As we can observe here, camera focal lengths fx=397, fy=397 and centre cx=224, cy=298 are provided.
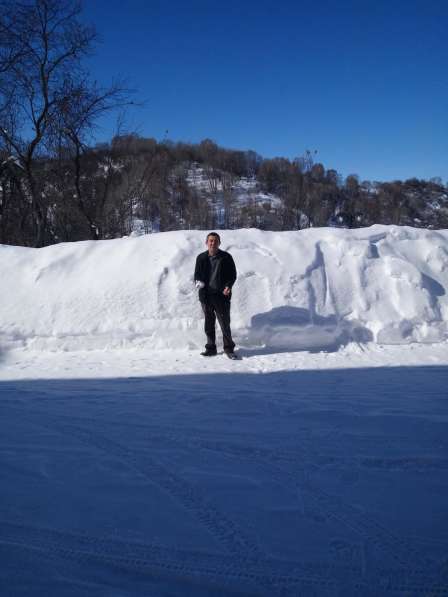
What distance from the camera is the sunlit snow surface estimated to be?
1627 mm

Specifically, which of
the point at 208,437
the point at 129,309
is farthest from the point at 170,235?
the point at 208,437

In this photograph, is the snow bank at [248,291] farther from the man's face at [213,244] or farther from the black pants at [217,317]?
the man's face at [213,244]

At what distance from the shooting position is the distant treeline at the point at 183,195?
478 inches

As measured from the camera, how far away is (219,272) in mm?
5012

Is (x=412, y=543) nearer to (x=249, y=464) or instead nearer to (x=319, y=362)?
(x=249, y=464)

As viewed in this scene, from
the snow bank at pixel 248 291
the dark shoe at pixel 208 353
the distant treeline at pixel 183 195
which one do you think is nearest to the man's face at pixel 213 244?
the snow bank at pixel 248 291

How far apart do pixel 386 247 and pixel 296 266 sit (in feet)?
5.39

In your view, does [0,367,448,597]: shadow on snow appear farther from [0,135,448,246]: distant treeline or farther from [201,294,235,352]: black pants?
[0,135,448,246]: distant treeline

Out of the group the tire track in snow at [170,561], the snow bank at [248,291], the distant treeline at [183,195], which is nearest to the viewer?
the tire track in snow at [170,561]

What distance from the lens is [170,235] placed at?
6621 millimetres

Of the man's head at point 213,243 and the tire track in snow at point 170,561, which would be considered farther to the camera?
the man's head at point 213,243

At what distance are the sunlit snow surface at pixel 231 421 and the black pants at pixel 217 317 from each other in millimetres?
329

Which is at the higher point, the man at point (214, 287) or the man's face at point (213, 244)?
the man's face at point (213, 244)

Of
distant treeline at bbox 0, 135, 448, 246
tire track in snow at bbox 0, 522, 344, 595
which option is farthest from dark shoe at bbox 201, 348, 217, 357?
distant treeline at bbox 0, 135, 448, 246
